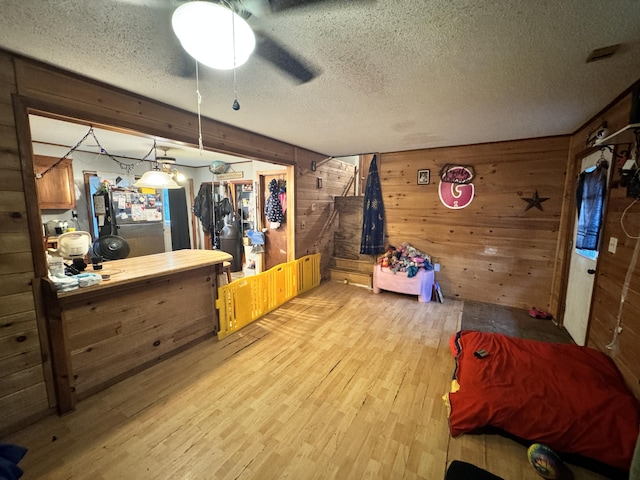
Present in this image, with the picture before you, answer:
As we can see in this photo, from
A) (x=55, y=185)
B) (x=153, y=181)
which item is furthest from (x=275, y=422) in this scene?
(x=55, y=185)

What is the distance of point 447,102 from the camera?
2297 mm

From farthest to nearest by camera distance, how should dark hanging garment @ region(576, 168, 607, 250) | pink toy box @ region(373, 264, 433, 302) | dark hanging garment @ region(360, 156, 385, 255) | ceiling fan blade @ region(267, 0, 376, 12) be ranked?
dark hanging garment @ region(360, 156, 385, 255) < pink toy box @ region(373, 264, 433, 302) < dark hanging garment @ region(576, 168, 607, 250) < ceiling fan blade @ region(267, 0, 376, 12)

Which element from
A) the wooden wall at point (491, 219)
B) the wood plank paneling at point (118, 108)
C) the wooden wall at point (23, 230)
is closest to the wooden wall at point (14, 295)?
the wooden wall at point (23, 230)

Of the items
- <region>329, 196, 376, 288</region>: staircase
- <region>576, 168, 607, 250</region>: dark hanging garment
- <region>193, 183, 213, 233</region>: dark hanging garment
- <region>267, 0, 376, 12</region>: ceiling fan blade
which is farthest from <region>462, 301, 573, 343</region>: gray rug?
<region>193, 183, 213, 233</region>: dark hanging garment

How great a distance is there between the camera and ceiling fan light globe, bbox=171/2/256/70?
94 cm

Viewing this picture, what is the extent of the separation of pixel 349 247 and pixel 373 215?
84 cm

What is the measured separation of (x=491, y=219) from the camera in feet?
12.6

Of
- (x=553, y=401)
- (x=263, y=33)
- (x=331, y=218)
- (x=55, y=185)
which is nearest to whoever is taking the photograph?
(x=263, y=33)

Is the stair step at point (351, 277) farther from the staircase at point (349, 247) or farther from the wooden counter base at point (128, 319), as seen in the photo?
the wooden counter base at point (128, 319)

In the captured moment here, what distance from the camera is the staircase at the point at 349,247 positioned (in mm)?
4824

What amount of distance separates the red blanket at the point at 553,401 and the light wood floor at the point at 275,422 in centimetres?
14

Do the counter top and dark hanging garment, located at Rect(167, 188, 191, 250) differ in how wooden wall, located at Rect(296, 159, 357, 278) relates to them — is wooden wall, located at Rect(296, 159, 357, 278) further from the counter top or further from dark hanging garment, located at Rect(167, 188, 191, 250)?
dark hanging garment, located at Rect(167, 188, 191, 250)

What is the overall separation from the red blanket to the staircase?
105 inches

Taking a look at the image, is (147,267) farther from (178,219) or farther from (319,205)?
(178,219)
